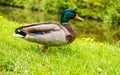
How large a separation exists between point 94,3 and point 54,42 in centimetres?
4006

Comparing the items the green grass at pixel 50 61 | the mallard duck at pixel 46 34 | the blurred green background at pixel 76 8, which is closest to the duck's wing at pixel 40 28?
the mallard duck at pixel 46 34

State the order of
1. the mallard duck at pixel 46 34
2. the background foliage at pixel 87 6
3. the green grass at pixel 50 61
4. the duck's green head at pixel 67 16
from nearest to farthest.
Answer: the green grass at pixel 50 61, the mallard duck at pixel 46 34, the duck's green head at pixel 67 16, the background foliage at pixel 87 6

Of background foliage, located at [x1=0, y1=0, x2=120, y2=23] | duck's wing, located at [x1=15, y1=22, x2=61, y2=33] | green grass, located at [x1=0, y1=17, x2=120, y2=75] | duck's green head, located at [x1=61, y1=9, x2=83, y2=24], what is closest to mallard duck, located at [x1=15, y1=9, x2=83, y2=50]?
duck's wing, located at [x1=15, y1=22, x2=61, y2=33]

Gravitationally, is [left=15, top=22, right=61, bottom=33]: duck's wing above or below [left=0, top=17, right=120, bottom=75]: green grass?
above

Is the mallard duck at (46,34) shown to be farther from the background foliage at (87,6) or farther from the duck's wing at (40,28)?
the background foliage at (87,6)

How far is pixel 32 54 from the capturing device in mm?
6383

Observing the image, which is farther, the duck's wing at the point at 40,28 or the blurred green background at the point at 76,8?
the blurred green background at the point at 76,8

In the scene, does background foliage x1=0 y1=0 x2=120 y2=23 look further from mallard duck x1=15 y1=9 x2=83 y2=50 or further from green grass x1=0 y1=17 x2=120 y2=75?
mallard duck x1=15 y1=9 x2=83 y2=50

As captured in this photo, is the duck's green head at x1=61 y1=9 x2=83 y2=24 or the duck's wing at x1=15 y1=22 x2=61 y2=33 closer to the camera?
the duck's wing at x1=15 y1=22 x2=61 y2=33

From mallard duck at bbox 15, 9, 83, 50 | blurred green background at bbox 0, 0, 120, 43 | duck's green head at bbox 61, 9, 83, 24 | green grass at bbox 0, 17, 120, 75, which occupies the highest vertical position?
duck's green head at bbox 61, 9, 83, 24

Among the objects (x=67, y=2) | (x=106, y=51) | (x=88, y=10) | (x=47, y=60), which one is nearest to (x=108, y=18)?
(x=88, y=10)

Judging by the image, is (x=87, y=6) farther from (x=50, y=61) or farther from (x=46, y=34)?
(x=50, y=61)

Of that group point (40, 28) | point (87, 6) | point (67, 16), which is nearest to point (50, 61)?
point (40, 28)

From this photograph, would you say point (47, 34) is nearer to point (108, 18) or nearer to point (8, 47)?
point (8, 47)
